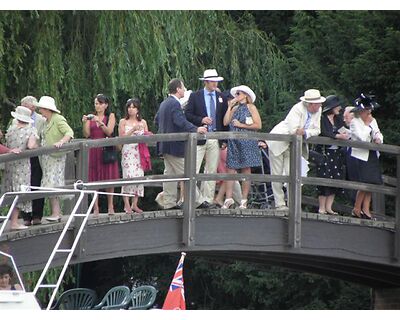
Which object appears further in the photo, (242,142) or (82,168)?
(242,142)

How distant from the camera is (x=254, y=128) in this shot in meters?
19.6

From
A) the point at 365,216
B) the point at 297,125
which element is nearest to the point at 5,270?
the point at 297,125

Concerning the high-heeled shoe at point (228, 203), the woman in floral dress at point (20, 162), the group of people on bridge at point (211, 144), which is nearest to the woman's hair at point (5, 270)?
the woman in floral dress at point (20, 162)

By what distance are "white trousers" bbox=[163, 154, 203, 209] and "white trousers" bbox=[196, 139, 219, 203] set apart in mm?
94

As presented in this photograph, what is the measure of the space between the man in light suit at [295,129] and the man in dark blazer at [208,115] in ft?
2.06

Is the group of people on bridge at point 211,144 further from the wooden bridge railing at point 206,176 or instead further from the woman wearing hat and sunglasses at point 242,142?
the wooden bridge railing at point 206,176

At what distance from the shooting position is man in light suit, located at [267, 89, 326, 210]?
1948 cm

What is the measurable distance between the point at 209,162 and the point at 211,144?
0.23 meters

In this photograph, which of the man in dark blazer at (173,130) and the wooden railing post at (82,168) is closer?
the wooden railing post at (82,168)

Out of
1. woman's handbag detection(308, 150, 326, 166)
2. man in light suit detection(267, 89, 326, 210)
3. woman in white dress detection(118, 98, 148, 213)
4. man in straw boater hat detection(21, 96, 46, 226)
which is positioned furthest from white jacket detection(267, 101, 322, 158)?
man in straw boater hat detection(21, 96, 46, 226)

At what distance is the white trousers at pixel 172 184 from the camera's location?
19.5 m

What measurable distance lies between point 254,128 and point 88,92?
5175 mm

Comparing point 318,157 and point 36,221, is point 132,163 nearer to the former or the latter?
point 36,221

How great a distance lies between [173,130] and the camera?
64.0 feet
